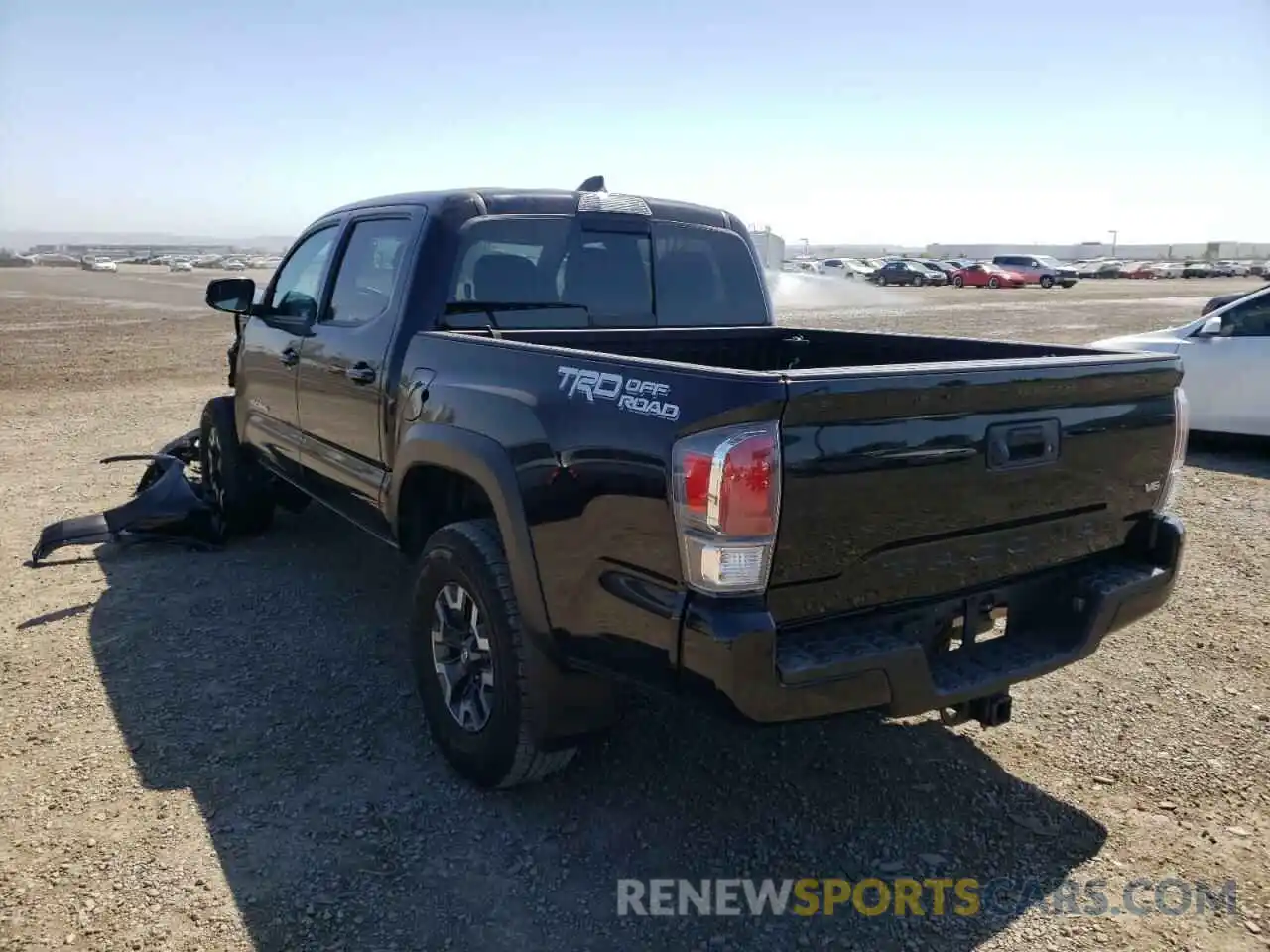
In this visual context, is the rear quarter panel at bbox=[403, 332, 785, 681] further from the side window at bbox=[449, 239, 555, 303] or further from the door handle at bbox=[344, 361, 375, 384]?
the door handle at bbox=[344, 361, 375, 384]

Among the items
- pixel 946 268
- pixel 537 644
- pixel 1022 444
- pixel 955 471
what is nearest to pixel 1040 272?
pixel 946 268

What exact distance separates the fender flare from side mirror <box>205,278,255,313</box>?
2.64m

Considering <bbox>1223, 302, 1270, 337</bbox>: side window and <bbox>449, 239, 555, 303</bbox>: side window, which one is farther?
<bbox>1223, 302, 1270, 337</bbox>: side window

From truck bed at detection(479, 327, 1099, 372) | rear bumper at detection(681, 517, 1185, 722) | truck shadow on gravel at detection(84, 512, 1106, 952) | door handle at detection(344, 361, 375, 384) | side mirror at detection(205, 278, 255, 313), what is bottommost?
truck shadow on gravel at detection(84, 512, 1106, 952)

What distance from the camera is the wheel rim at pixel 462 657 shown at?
3.29 m

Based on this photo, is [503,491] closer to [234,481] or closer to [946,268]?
[234,481]

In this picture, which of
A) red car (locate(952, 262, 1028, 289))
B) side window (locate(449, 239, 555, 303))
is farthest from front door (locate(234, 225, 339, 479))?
red car (locate(952, 262, 1028, 289))

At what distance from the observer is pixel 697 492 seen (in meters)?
2.37

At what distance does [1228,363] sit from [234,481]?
8.08 m

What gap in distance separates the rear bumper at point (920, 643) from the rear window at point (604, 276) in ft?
7.08

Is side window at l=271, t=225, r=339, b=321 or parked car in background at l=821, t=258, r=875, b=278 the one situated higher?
side window at l=271, t=225, r=339, b=321

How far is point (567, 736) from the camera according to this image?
3033mm

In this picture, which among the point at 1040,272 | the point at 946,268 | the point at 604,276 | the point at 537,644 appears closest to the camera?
the point at 537,644

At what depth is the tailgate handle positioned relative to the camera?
2.70 metres
